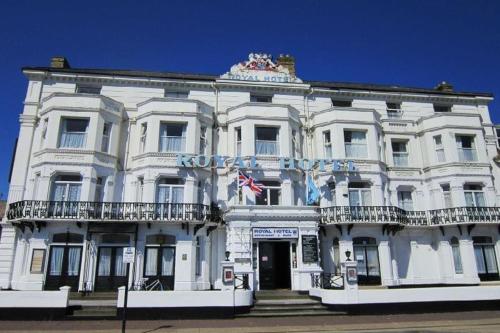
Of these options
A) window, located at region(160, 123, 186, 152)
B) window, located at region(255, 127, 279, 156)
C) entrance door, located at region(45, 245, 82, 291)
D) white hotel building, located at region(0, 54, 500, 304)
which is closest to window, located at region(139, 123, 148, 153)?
white hotel building, located at region(0, 54, 500, 304)

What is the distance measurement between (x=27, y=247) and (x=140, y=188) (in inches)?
246

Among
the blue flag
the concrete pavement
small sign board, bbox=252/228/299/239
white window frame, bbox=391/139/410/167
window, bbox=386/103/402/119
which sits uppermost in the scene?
window, bbox=386/103/402/119

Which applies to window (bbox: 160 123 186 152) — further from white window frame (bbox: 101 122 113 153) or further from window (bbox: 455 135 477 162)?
window (bbox: 455 135 477 162)

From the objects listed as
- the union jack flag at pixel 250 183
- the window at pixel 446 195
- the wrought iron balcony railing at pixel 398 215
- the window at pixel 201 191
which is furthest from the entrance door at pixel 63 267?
the window at pixel 446 195

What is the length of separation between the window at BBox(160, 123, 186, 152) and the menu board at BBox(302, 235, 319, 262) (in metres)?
8.47

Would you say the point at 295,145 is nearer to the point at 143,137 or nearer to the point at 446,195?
the point at 143,137

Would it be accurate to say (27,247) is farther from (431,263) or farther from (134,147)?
(431,263)

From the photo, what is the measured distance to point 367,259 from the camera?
67.8 feet

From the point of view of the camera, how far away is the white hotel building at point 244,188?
18.8 metres

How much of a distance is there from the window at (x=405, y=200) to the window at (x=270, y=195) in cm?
791

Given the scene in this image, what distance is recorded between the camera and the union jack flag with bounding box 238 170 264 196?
1972 cm

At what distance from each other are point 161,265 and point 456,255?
16.9 m

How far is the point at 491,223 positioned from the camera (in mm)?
20844

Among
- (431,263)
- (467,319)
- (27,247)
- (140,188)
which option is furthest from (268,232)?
(27,247)
